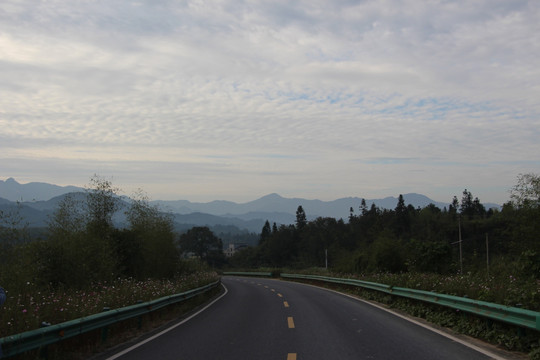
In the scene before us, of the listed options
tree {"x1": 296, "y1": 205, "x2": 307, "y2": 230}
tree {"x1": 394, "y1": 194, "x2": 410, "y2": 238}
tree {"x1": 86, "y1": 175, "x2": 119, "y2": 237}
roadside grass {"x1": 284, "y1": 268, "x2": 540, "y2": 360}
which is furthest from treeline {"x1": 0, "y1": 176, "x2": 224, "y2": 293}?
tree {"x1": 296, "y1": 205, "x2": 307, "y2": 230}

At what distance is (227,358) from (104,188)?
1859 cm

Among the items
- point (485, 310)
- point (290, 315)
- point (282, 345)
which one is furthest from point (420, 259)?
point (282, 345)

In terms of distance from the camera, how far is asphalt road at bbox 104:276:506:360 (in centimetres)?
819

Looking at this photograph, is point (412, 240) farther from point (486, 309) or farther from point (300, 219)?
point (300, 219)

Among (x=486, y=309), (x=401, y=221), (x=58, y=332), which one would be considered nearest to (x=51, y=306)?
(x=58, y=332)

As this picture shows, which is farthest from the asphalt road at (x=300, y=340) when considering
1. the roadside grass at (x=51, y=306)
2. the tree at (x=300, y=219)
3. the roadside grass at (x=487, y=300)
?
the tree at (x=300, y=219)

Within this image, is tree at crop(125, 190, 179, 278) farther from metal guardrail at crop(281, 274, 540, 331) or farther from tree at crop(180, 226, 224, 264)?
tree at crop(180, 226, 224, 264)

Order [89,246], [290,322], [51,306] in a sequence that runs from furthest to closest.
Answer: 1. [89,246]
2. [290,322]
3. [51,306]

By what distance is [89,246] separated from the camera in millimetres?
19203

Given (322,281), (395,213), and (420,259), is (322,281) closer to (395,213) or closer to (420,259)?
(420,259)

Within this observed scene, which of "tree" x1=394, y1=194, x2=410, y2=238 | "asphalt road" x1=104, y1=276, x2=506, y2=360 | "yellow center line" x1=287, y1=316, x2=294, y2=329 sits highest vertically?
"tree" x1=394, y1=194, x2=410, y2=238

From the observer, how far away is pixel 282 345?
9.06 metres

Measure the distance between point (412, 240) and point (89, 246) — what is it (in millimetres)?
20505

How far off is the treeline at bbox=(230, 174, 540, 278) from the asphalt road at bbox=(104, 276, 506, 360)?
867 cm
